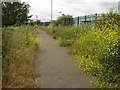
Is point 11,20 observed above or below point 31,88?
above

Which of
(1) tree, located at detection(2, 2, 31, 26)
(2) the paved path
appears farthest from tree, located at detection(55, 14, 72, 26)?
(2) the paved path

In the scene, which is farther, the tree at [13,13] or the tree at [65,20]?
the tree at [13,13]

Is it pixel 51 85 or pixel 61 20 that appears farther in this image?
pixel 61 20

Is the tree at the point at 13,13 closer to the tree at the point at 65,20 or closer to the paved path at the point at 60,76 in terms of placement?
the tree at the point at 65,20

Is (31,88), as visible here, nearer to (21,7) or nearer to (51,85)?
(51,85)

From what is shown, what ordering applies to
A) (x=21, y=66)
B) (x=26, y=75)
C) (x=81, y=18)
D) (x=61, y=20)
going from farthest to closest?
(x=61, y=20) < (x=81, y=18) < (x=21, y=66) < (x=26, y=75)

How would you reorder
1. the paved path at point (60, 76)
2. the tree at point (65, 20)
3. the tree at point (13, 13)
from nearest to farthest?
the paved path at point (60, 76)
the tree at point (65, 20)
the tree at point (13, 13)

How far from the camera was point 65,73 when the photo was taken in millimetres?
4992

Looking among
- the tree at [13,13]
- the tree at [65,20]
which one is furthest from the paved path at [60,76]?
the tree at [13,13]

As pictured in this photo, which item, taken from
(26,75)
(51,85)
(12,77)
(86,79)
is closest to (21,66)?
(26,75)


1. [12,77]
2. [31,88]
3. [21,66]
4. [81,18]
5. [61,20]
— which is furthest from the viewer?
[61,20]

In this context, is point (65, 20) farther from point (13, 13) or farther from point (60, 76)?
point (60, 76)

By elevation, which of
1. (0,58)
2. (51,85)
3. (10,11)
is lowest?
(51,85)

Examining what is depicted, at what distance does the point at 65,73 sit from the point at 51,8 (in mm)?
21775
